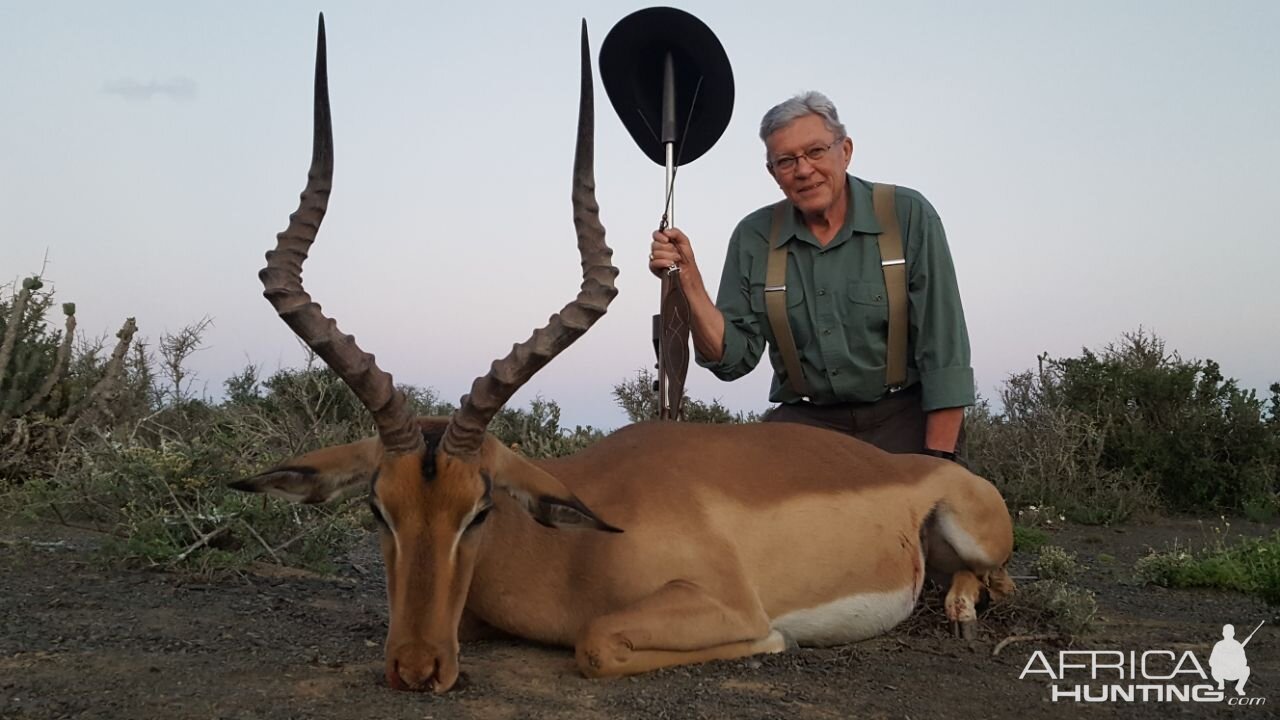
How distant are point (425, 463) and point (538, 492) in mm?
611

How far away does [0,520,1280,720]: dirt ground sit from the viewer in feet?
13.8

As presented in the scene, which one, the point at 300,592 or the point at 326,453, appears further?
the point at 300,592

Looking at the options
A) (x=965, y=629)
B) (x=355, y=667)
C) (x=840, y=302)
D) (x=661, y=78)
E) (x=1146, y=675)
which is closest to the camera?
(x=355, y=667)

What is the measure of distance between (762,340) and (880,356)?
918 millimetres

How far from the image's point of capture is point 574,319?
5.00 meters

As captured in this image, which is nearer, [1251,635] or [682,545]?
[682,545]

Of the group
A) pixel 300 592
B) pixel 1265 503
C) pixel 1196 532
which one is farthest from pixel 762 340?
pixel 1265 503

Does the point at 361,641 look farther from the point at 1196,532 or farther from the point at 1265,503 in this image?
the point at 1265,503

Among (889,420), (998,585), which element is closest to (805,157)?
(889,420)

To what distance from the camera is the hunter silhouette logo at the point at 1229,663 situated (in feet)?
16.7

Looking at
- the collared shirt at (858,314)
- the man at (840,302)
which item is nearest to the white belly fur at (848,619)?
the man at (840,302)

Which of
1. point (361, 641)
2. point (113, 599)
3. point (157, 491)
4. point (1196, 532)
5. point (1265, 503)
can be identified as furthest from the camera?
point (1265, 503)

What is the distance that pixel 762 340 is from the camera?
8242mm

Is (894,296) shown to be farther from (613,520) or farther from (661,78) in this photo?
(613,520)
